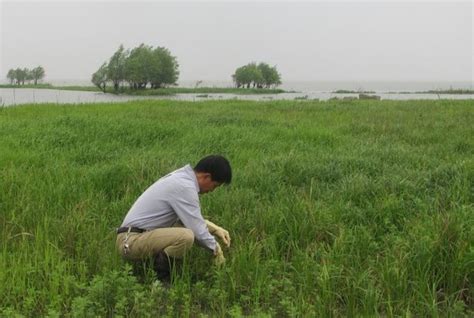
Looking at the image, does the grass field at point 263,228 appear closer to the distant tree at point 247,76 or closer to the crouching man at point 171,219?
the crouching man at point 171,219

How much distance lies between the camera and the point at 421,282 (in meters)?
3.01

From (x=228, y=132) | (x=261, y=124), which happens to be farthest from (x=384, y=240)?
(x=261, y=124)

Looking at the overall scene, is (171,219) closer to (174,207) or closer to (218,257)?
(174,207)

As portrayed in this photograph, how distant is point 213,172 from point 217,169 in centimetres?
4

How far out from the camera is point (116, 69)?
66.9m

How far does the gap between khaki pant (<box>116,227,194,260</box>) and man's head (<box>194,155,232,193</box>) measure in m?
0.39

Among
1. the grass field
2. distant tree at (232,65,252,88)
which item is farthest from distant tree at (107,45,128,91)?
the grass field

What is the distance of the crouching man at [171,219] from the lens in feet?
10.4

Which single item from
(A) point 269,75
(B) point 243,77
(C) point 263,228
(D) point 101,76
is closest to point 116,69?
(D) point 101,76

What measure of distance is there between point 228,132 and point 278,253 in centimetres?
526

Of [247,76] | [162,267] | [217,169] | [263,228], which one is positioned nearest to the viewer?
[217,169]

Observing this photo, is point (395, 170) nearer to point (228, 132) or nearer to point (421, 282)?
point (421, 282)

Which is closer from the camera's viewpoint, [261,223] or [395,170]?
[261,223]

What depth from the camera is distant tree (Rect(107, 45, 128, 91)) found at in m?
66.8
